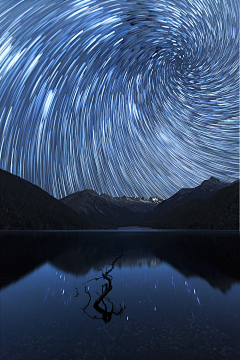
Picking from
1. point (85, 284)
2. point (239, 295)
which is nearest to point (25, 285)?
point (85, 284)

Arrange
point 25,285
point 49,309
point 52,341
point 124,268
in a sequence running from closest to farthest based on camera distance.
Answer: point 52,341 → point 49,309 → point 25,285 → point 124,268

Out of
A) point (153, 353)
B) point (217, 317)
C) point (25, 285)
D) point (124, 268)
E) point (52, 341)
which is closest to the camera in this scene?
point (153, 353)

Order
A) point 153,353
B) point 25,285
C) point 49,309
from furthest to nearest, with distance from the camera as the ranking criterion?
point 25,285 → point 49,309 → point 153,353

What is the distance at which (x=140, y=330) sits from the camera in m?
14.1

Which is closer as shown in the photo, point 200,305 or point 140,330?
point 140,330

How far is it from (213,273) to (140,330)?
20.7 m

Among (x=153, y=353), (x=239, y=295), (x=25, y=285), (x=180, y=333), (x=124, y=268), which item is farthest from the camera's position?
(x=124, y=268)

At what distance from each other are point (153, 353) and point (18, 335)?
22.7 ft

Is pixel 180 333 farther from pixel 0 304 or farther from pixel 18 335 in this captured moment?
pixel 0 304

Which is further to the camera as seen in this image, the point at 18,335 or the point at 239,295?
the point at 239,295

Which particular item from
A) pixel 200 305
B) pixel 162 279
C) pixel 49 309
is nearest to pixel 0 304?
pixel 49 309

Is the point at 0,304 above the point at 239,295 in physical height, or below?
below

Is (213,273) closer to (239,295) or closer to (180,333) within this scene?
(239,295)

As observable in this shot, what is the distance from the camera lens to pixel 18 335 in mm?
13219
